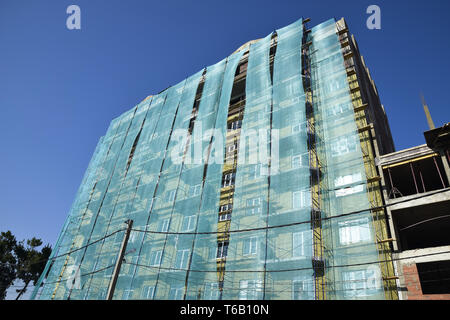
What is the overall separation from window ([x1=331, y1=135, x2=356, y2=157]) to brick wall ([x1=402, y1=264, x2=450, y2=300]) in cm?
449

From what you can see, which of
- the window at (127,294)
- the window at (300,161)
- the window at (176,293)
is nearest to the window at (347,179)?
the window at (300,161)

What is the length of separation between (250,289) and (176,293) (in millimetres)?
2625

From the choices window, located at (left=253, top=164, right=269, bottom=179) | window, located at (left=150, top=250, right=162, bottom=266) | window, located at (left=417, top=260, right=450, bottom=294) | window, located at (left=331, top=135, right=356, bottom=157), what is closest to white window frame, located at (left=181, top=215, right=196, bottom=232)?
window, located at (left=150, top=250, right=162, bottom=266)

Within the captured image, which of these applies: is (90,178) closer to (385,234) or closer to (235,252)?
(235,252)

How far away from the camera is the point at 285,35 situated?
15078 mm

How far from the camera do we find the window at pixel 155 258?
Result: 34.4ft

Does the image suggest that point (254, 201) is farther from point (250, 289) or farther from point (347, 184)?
point (347, 184)

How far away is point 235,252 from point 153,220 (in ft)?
15.6

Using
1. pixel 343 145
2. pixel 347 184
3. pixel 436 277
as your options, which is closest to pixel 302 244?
pixel 347 184

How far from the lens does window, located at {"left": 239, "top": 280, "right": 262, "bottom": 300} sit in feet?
26.1

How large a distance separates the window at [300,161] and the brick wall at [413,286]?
5.05m

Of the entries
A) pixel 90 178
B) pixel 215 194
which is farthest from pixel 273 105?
pixel 90 178

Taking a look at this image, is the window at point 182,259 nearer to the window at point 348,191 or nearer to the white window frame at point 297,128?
the window at point 348,191

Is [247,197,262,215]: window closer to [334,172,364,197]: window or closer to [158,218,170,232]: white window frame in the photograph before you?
[334,172,364,197]: window
